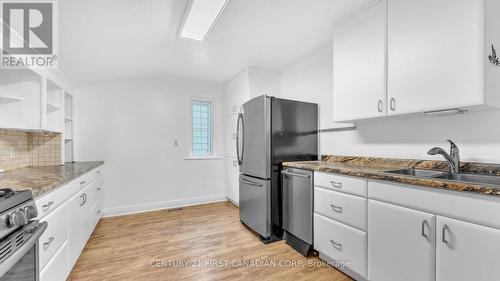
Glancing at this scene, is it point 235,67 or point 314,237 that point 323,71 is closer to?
point 235,67

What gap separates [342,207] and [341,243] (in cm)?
29

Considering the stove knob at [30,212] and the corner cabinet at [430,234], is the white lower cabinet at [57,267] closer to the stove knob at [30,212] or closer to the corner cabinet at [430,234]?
the stove knob at [30,212]

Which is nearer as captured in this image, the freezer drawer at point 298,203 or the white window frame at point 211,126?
the freezer drawer at point 298,203

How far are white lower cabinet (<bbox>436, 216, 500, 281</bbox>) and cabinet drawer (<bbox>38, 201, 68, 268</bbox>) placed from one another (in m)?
2.21

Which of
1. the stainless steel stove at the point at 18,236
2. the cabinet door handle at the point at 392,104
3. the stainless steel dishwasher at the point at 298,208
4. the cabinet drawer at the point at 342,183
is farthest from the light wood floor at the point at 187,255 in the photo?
the cabinet door handle at the point at 392,104

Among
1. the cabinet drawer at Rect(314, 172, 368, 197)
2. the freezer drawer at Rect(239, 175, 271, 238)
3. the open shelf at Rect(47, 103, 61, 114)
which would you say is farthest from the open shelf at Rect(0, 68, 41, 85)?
the cabinet drawer at Rect(314, 172, 368, 197)

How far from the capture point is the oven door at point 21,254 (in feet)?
2.68

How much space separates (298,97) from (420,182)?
2.16m

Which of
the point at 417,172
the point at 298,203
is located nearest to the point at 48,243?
the point at 298,203

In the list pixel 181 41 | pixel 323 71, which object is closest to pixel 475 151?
pixel 323 71

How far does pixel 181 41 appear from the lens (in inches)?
100

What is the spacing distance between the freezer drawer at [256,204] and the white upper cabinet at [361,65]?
111 cm

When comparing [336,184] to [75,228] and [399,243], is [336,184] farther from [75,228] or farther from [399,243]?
[75,228]

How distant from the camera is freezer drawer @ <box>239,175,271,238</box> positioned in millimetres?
2416
